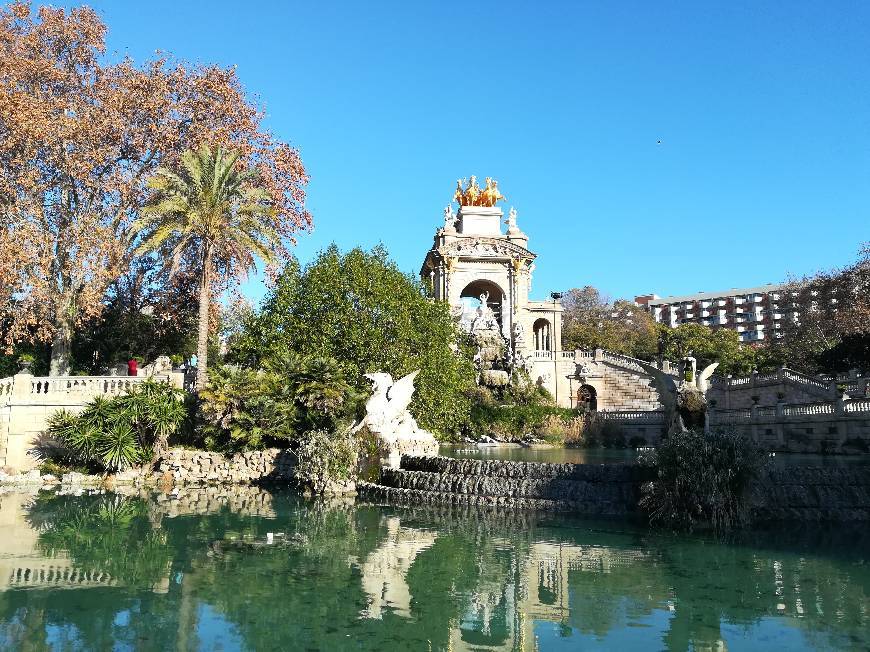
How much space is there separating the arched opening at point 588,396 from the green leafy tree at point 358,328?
24.8 meters

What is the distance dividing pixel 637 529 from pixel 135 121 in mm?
24864

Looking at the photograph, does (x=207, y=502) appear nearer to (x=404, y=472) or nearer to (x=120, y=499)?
(x=120, y=499)

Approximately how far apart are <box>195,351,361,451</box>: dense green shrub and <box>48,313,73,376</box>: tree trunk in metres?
8.21

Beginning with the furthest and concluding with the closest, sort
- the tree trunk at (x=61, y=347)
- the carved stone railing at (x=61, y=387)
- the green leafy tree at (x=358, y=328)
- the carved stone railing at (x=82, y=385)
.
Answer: the tree trunk at (x=61, y=347) → the green leafy tree at (x=358, y=328) → the carved stone railing at (x=82, y=385) → the carved stone railing at (x=61, y=387)

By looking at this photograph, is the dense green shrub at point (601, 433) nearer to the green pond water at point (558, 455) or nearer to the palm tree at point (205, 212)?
the green pond water at point (558, 455)

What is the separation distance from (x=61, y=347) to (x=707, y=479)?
2420cm

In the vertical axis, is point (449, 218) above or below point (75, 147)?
above

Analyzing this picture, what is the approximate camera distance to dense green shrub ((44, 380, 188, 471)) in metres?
22.0

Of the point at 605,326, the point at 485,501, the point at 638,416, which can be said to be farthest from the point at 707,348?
the point at 485,501

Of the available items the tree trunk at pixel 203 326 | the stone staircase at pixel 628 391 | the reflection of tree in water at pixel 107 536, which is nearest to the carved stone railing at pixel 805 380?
the stone staircase at pixel 628 391

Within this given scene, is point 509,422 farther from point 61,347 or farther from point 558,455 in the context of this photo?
point 61,347

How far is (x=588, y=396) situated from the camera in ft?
173

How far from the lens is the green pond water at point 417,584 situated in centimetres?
862

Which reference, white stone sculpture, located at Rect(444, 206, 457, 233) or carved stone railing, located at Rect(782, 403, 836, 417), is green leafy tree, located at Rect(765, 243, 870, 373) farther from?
white stone sculpture, located at Rect(444, 206, 457, 233)
